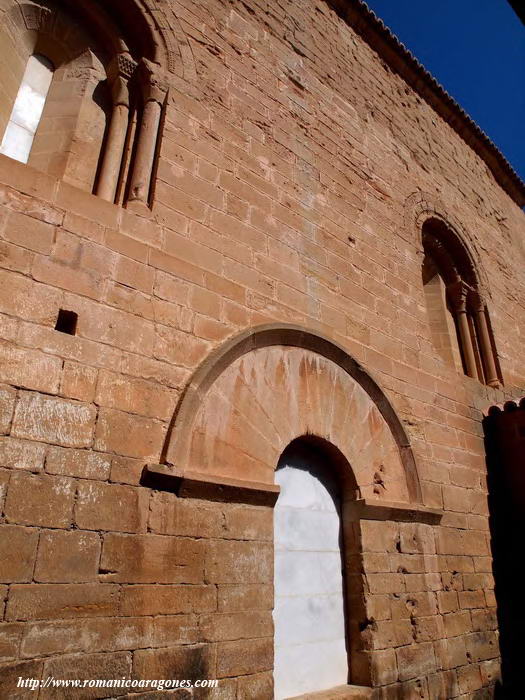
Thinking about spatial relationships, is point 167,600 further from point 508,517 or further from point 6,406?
point 508,517

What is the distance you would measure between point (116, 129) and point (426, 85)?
5.53 meters

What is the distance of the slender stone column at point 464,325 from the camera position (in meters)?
6.18

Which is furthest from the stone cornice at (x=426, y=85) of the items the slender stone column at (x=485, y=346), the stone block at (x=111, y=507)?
the stone block at (x=111, y=507)

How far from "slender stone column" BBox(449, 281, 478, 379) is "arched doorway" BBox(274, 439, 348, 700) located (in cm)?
318

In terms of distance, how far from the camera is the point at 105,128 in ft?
12.2

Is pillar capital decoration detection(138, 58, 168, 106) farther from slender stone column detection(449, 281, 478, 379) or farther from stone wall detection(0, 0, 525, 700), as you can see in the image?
slender stone column detection(449, 281, 478, 379)

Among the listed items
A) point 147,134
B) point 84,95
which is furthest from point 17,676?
point 84,95

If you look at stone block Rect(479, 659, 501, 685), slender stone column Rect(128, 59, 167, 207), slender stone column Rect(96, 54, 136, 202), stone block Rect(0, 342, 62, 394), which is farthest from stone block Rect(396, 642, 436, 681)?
slender stone column Rect(96, 54, 136, 202)

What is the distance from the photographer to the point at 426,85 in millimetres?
7297

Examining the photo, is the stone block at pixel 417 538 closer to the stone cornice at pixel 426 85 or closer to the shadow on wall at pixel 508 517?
the shadow on wall at pixel 508 517

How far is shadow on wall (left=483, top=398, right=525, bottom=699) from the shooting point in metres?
4.71

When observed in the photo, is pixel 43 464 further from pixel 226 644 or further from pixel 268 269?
pixel 268 269

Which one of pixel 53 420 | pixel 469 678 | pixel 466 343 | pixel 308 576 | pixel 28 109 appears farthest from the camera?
pixel 466 343

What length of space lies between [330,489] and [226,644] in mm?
1431
